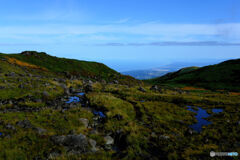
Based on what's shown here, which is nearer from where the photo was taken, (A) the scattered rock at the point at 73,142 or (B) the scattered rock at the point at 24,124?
(A) the scattered rock at the point at 73,142

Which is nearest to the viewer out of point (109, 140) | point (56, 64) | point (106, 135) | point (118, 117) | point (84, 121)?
point (109, 140)

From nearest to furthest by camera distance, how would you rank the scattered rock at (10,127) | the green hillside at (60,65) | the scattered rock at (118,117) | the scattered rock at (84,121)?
1. the scattered rock at (10,127)
2. the scattered rock at (84,121)
3. the scattered rock at (118,117)
4. the green hillside at (60,65)

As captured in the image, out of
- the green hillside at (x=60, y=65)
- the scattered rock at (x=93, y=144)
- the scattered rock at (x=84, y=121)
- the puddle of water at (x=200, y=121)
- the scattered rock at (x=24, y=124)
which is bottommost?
the puddle of water at (x=200, y=121)

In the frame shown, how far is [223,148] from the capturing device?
1166 centimetres

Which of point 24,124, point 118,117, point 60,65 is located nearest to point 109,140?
point 118,117

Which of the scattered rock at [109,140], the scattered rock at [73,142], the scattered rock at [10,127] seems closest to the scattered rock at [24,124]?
the scattered rock at [10,127]

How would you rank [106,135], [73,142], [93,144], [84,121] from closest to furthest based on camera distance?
[73,142] < [93,144] < [106,135] < [84,121]

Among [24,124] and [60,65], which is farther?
[60,65]

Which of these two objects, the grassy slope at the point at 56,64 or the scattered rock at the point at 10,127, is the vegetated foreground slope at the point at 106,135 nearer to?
the scattered rock at the point at 10,127

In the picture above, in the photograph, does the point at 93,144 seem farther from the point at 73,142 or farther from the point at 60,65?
the point at 60,65

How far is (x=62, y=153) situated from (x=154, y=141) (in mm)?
8016

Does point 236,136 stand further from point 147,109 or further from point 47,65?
point 47,65

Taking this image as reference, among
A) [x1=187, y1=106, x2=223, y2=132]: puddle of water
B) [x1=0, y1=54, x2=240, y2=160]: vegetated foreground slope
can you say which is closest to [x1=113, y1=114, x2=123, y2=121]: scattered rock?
[x1=0, y1=54, x2=240, y2=160]: vegetated foreground slope

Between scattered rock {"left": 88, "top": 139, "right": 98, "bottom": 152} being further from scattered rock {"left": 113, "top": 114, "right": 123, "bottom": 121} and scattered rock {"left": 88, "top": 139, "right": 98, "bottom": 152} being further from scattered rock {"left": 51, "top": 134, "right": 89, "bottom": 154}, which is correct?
scattered rock {"left": 113, "top": 114, "right": 123, "bottom": 121}
